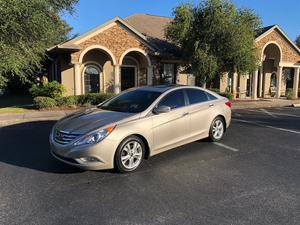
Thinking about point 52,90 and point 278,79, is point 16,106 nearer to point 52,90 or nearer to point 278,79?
point 52,90

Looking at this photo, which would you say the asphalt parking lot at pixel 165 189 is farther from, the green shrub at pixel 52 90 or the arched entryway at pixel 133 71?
the arched entryway at pixel 133 71

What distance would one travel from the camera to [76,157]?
16.3ft

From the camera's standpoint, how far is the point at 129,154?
5410 mm

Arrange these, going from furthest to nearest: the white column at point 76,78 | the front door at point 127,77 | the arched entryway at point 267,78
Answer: the arched entryway at point 267,78, the front door at point 127,77, the white column at point 76,78

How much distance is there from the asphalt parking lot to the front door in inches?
514

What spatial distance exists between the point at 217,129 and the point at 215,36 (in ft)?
33.2

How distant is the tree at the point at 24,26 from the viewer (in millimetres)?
10242

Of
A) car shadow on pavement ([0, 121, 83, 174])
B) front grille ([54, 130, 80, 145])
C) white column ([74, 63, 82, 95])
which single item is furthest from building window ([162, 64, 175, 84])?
front grille ([54, 130, 80, 145])

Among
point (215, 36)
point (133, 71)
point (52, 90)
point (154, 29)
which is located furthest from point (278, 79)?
point (52, 90)

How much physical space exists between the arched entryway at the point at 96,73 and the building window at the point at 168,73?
12.7ft

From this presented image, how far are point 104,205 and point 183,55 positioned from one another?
14764 millimetres

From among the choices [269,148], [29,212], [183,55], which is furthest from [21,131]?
[183,55]

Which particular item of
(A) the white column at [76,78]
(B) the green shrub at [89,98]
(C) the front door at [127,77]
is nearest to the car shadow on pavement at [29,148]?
(B) the green shrub at [89,98]

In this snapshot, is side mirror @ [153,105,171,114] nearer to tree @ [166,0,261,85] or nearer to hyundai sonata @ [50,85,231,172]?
hyundai sonata @ [50,85,231,172]
